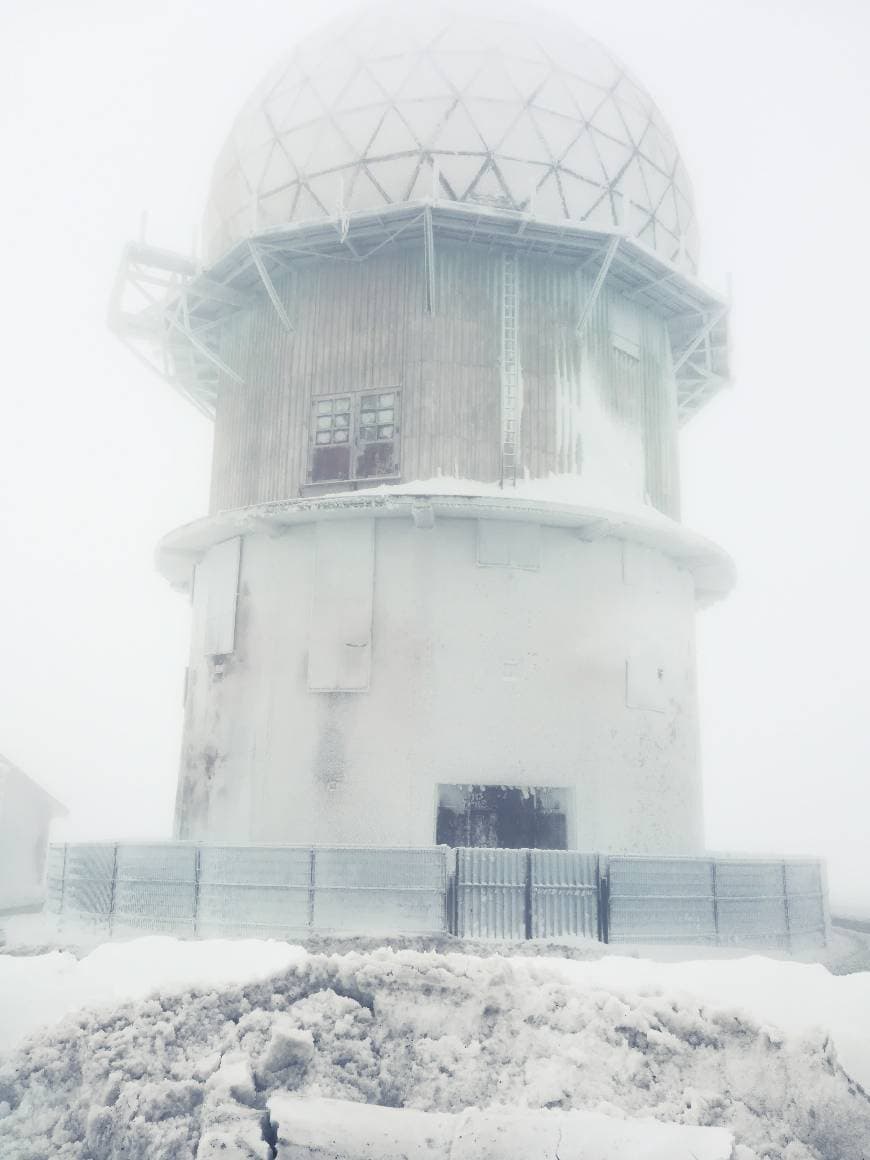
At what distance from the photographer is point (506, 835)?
592 inches

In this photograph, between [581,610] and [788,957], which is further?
[581,610]

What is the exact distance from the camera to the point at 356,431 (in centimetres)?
1653

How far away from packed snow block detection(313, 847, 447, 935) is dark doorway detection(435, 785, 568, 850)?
2.12 metres

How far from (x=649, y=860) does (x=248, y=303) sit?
11989mm

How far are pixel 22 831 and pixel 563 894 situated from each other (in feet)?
80.2

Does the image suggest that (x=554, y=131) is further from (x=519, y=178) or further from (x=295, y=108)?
(x=295, y=108)

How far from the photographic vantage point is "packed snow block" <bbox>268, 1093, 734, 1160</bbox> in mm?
6250

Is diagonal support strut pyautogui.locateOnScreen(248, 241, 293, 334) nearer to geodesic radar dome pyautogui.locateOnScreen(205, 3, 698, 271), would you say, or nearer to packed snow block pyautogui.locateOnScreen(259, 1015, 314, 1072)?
geodesic radar dome pyautogui.locateOnScreen(205, 3, 698, 271)

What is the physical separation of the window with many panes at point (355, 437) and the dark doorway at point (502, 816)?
5150 millimetres

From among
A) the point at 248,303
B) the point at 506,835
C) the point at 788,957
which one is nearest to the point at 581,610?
the point at 506,835

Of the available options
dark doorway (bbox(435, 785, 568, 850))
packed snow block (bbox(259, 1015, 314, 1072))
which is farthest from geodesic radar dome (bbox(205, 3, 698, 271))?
packed snow block (bbox(259, 1015, 314, 1072))

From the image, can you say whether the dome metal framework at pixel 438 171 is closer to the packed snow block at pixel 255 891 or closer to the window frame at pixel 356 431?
the window frame at pixel 356 431

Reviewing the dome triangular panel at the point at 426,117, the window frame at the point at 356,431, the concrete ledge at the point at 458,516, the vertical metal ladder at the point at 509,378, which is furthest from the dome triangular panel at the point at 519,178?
the concrete ledge at the point at 458,516

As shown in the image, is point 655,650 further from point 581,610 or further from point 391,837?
point 391,837
